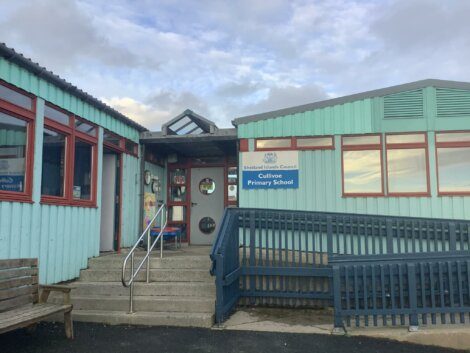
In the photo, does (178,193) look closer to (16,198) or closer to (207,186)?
(207,186)

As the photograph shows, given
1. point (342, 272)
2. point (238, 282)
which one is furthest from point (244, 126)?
point (342, 272)

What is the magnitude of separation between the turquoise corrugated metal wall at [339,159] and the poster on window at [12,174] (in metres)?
4.21

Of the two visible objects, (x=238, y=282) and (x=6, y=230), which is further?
(x=238, y=282)

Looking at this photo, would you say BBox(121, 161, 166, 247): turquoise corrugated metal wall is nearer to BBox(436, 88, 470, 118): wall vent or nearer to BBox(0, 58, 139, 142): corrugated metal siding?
BBox(0, 58, 139, 142): corrugated metal siding

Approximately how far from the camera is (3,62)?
5547 millimetres

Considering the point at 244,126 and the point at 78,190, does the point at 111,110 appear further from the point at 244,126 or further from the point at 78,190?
the point at 244,126

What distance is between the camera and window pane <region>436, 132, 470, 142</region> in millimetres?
8312

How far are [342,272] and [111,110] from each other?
17.8 ft

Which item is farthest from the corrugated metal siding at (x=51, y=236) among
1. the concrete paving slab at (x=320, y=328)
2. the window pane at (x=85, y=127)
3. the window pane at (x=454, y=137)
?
the window pane at (x=454, y=137)

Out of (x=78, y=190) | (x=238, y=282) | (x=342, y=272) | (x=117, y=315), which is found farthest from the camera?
(x=78, y=190)

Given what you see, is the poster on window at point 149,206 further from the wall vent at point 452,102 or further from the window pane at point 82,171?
the wall vent at point 452,102

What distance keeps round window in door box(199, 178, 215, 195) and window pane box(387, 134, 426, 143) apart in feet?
15.3

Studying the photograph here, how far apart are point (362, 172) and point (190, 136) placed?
12.4 feet

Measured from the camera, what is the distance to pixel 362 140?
28.1 ft
